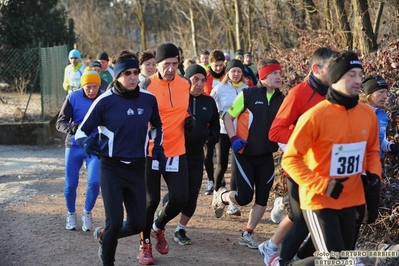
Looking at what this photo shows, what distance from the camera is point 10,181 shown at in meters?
11.5

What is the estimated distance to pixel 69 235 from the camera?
315 inches

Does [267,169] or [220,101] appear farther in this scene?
[220,101]

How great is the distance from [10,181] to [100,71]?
3.18 meters

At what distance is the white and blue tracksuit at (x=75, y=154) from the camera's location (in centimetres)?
792

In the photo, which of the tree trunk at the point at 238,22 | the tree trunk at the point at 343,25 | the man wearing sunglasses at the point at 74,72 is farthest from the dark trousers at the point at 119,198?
the tree trunk at the point at 238,22

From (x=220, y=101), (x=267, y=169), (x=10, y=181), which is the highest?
(x=220, y=101)

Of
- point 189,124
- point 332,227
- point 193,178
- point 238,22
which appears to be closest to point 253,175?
point 193,178

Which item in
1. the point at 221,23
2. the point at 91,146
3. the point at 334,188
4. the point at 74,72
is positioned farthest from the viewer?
the point at 221,23

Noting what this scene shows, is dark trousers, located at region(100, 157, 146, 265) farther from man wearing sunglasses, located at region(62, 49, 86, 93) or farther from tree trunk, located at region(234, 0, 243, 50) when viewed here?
tree trunk, located at region(234, 0, 243, 50)

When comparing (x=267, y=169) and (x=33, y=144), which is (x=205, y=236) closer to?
(x=267, y=169)

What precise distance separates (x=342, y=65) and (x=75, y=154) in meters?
4.26

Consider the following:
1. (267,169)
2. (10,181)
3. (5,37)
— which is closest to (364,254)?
(267,169)

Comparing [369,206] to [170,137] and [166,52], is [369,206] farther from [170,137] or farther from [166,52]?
[166,52]

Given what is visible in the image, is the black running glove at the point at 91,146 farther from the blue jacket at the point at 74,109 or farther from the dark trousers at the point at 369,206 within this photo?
the dark trousers at the point at 369,206
